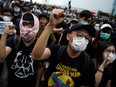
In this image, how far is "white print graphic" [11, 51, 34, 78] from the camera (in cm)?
306

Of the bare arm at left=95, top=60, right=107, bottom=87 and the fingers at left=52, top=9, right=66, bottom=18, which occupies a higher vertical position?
the fingers at left=52, top=9, right=66, bottom=18

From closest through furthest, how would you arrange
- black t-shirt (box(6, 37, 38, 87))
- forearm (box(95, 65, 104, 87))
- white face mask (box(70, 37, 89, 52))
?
Result: 1. white face mask (box(70, 37, 89, 52))
2. forearm (box(95, 65, 104, 87))
3. black t-shirt (box(6, 37, 38, 87))

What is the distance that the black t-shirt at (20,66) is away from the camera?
Answer: 10.0 feet

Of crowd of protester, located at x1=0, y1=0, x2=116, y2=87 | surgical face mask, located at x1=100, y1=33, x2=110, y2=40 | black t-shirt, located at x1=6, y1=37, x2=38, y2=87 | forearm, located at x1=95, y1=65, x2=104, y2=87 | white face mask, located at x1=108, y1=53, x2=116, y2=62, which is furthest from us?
surgical face mask, located at x1=100, y1=33, x2=110, y2=40

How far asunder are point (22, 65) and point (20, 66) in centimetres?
3

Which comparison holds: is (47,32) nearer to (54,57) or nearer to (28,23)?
(54,57)

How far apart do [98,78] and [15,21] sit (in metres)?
3.36

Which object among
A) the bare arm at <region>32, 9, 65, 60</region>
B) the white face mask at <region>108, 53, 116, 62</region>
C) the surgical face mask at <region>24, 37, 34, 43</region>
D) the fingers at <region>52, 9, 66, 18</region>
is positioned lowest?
the white face mask at <region>108, 53, 116, 62</region>

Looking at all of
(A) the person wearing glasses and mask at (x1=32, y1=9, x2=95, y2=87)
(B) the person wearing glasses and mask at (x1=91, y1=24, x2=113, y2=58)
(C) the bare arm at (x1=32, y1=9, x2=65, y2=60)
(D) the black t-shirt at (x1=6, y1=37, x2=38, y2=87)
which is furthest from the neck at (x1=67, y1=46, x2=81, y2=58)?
(B) the person wearing glasses and mask at (x1=91, y1=24, x2=113, y2=58)

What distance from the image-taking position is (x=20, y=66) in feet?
10.1

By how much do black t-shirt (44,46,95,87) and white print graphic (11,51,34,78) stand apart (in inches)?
21.2

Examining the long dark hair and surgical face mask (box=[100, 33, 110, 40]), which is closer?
the long dark hair

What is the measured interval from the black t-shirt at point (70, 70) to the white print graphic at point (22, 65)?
0.54m

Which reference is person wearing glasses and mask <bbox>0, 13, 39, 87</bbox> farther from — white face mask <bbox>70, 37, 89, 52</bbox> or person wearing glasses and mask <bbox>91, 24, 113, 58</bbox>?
person wearing glasses and mask <bbox>91, 24, 113, 58</bbox>
